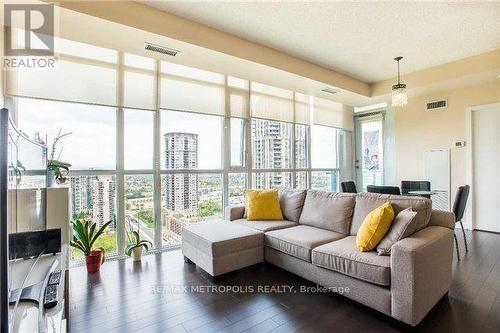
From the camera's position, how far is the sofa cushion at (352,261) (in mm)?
1858

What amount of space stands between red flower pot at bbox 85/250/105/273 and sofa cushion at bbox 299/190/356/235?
2437 millimetres

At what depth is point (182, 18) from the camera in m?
2.89

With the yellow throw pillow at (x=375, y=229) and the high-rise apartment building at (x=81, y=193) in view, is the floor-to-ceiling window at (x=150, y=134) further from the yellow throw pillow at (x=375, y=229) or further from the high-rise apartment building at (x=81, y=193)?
the yellow throw pillow at (x=375, y=229)

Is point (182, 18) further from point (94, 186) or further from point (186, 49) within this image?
point (94, 186)

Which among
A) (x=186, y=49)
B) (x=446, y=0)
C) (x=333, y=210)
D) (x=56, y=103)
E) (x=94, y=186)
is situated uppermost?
(x=446, y=0)

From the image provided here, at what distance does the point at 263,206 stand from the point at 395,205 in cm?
160

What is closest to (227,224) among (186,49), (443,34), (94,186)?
(94,186)

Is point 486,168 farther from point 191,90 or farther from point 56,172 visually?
point 56,172

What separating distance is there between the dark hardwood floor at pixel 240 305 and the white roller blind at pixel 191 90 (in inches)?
89.5

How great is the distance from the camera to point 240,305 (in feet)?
7.08

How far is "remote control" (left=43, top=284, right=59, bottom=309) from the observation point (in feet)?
3.59

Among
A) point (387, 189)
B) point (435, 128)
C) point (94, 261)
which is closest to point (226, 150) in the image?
point (94, 261)

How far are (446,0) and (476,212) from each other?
3.80 metres

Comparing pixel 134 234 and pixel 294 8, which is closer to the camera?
pixel 294 8
